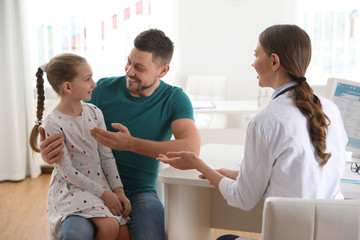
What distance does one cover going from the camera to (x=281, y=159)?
1.38m

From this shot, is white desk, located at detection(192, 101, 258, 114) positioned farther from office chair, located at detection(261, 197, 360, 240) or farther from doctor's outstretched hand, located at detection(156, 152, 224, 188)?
office chair, located at detection(261, 197, 360, 240)

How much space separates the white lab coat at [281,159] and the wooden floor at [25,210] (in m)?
1.74

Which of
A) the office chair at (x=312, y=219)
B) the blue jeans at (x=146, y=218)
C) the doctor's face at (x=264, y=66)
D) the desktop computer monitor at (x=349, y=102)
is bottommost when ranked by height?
the blue jeans at (x=146, y=218)

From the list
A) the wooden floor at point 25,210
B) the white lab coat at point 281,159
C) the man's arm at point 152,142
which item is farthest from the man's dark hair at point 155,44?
the wooden floor at point 25,210

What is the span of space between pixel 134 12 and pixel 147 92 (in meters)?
2.62

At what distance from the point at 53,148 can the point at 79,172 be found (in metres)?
0.14

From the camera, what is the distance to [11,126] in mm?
4230

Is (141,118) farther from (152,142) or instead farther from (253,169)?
(253,169)

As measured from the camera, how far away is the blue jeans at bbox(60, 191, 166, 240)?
5.45 feet

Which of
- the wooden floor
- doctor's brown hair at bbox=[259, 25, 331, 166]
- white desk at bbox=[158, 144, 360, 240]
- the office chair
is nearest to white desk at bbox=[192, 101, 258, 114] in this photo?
the wooden floor

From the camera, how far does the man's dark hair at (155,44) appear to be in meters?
2.12

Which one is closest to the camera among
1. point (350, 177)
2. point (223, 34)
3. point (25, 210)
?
point (350, 177)

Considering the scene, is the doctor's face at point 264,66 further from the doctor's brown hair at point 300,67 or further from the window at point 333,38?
the window at point 333,38

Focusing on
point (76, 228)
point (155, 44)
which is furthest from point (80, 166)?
point (155, 44)
